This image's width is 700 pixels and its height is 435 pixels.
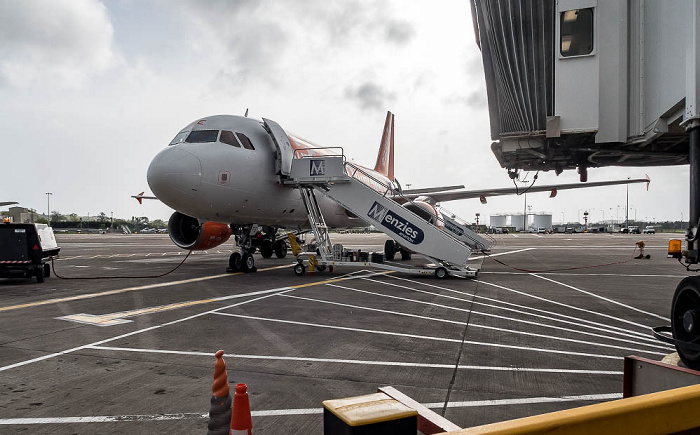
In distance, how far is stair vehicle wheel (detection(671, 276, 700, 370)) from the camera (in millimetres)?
3461

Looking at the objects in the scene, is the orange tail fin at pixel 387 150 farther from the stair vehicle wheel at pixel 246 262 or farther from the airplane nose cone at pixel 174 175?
the airplane nose cone at pixel 174 175

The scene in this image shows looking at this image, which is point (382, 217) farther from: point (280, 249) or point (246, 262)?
point (280, 249)

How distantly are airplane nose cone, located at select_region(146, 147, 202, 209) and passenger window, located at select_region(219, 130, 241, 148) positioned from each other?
1.03m

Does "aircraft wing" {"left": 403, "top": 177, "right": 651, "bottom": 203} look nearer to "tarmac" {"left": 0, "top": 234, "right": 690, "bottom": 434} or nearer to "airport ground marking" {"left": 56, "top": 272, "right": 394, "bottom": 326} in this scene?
"tarmac" {"left": 0, "top": 234, "right": 690, "bottom": 434}

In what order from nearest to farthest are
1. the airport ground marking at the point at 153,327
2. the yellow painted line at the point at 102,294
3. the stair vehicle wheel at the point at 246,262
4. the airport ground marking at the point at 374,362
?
the airport ground marking at the point at 374,362 < the airport ground marking at the point at 153,327 < the yellow painted line at the point at 102,294 < the stair vehicle wheel at the point at 246,262

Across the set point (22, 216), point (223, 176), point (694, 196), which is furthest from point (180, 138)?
point (22, 216)

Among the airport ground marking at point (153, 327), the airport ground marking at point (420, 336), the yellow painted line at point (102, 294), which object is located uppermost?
the airport ground marking at point (420, 336)

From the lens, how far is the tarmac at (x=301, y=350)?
10.9 ft

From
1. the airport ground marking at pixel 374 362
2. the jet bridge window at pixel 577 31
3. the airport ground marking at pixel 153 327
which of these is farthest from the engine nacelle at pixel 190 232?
the jet bridge window at pixel 577 31

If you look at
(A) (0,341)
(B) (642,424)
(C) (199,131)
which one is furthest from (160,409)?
(C) (199,131)

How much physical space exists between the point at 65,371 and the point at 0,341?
73.6 inches

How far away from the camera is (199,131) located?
1058 cm

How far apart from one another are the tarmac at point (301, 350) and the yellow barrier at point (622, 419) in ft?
4.49

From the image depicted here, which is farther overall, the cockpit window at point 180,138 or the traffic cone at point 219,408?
the cockpit window at point 180,138
